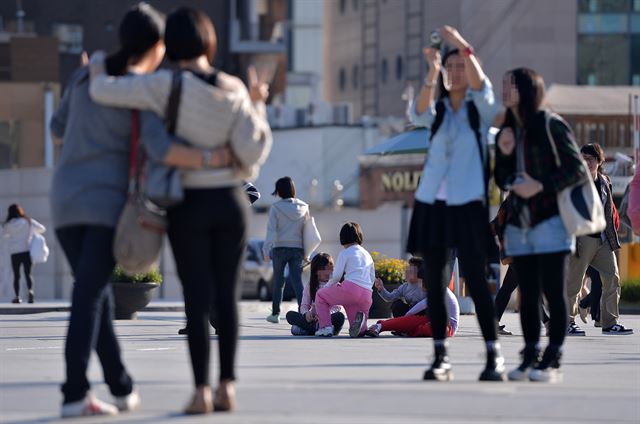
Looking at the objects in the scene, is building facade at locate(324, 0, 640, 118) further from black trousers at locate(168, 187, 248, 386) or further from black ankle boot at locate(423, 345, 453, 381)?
black trousers at locate(168, 187, 248, 386)

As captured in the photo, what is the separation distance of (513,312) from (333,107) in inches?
1799

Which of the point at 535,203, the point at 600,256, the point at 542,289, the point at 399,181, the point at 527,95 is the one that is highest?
the point at 527,95

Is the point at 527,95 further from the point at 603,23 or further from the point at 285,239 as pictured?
the point at 603,23

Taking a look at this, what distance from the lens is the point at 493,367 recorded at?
10141mm

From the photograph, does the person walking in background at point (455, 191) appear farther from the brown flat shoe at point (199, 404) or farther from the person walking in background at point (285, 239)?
the person walking in background at point (285, 239)

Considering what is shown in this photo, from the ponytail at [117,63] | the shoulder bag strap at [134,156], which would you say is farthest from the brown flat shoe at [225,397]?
the ponytail at [117,63]

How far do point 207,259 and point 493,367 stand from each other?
252cm

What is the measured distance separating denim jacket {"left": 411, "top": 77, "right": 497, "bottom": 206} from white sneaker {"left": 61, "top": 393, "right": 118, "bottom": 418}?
2.62 m

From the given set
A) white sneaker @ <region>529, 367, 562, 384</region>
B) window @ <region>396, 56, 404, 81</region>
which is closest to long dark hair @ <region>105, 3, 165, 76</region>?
white sneaker @ <region>529, 367, 562, 384</region>

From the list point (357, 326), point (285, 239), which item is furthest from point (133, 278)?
point (357, 326)

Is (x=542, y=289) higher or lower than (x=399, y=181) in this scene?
higher

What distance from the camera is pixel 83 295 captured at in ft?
26.9

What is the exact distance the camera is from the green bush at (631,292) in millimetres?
28070

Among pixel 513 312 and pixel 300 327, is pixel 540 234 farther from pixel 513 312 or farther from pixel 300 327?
pixel 513 312
